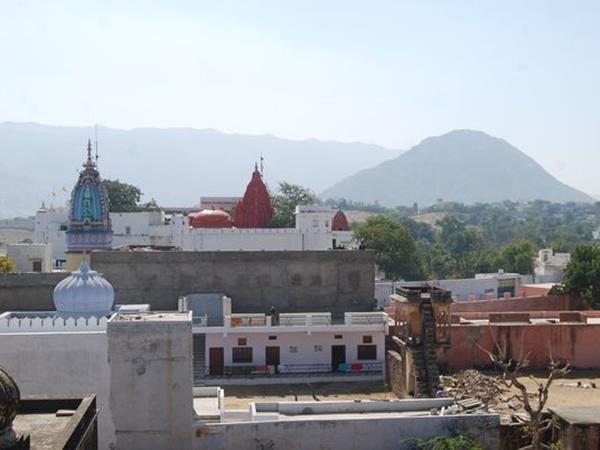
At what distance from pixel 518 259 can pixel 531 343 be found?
1435 inches

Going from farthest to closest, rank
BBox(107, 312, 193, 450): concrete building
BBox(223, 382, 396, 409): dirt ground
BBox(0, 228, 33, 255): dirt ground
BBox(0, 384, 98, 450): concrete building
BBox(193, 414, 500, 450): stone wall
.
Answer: BBox(0, 228, 33, 255): dirt ground
BBox(223, 382, 396, 409): dirt ground
BBox(193, 414, 500, 450): stone wall
BBox(107, 312, 193, 450): concrete building
BBox(0, 384, 98, 450): concrete building

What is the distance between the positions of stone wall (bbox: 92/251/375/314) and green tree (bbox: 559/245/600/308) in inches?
482

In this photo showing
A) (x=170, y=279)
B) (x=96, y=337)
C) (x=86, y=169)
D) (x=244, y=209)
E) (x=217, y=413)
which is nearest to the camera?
(x=96, y=337)

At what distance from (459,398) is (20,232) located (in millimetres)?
151655

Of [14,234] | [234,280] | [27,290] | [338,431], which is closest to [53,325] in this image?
[338,431]

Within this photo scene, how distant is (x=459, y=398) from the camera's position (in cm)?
2122

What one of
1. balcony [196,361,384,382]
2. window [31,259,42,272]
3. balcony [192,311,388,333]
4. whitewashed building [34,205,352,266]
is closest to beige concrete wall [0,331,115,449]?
balcony [196,361,384,382]

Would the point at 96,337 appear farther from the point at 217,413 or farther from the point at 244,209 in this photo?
the point at 244,209

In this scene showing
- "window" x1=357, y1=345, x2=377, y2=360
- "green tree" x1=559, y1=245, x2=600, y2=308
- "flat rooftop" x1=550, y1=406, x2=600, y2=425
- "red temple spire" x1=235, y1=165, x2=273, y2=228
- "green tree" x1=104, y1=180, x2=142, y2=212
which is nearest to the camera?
"flat rooftop" x1=550, y1=406, x2=600, y2=425

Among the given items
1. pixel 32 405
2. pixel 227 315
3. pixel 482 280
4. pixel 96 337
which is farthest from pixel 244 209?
pixel 32 405

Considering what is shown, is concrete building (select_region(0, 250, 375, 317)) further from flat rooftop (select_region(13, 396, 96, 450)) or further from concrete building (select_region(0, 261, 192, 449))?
flat rooftop (select_region(13, 396, 96, 450))

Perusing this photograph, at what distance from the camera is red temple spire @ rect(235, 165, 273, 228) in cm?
5025

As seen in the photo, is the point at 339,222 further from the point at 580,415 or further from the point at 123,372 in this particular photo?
the point at 580,415

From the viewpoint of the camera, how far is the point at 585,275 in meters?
38.0
